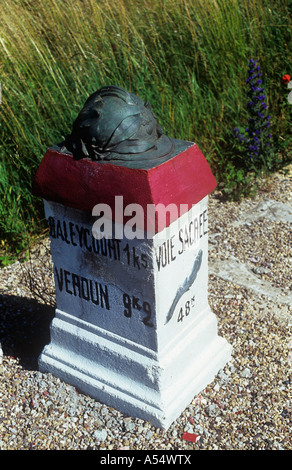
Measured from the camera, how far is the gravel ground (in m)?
2.53

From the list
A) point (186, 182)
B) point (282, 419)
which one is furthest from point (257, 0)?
point (282, 419)

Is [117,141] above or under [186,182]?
above

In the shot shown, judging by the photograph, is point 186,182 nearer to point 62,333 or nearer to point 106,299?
point 106,299

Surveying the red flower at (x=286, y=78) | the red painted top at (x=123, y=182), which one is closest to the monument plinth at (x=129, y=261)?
the red painted top at (x=123, y=182)

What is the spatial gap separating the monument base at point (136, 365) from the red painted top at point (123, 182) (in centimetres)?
70

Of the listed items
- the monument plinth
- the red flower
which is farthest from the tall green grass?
the monument plinth

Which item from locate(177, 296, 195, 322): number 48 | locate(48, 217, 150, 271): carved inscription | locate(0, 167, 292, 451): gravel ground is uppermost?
locate(48, 217, 150, 271): carved inscription

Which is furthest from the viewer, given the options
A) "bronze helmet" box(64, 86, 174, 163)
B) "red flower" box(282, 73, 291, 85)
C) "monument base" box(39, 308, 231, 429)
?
"red flower" box(282, 73, 291, 85)

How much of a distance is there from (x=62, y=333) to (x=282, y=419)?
1.20 meters

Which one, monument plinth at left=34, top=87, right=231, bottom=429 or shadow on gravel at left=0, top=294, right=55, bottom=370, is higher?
monument plinth at left=34, top=87, right=231, bottom=429

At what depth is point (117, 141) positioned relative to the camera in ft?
7.64

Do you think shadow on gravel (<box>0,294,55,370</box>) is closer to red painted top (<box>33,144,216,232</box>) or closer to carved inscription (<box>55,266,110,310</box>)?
carved inscription (<box>55,266,110,310</box>)

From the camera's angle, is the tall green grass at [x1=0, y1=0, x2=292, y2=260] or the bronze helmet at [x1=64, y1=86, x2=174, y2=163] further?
the tall green grass at [x1=0, y1=0, x2=292, y2=260]

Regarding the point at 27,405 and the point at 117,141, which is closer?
the point at 117,141
